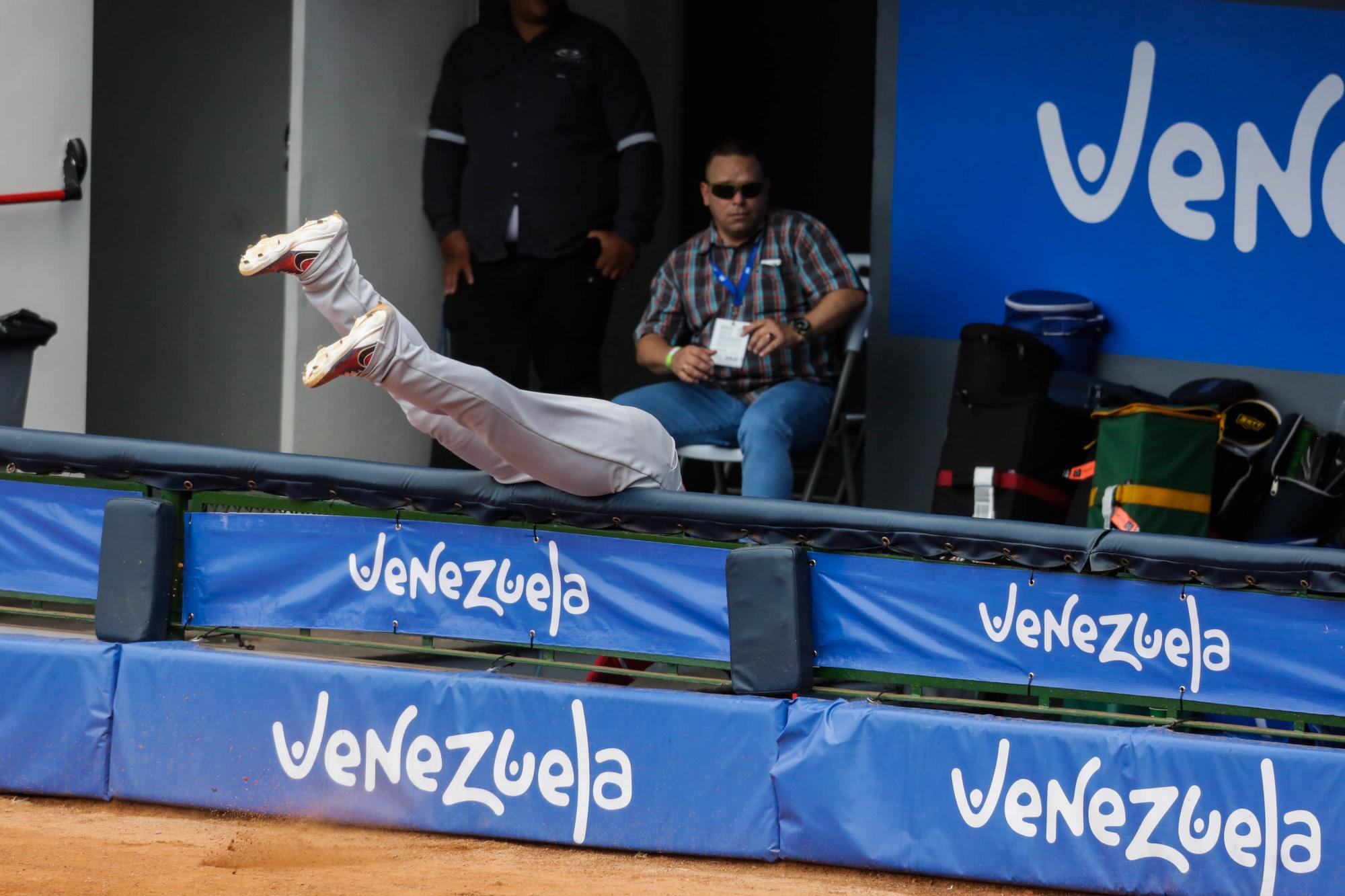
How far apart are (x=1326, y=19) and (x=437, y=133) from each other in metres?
3.32

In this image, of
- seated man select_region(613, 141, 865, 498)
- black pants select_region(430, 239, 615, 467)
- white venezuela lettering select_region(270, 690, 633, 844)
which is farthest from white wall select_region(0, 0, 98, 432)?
white venezuela lettering select_region(270, 690, 633, 844)

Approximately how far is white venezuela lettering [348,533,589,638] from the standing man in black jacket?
222cm

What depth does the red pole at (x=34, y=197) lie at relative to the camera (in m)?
5.47

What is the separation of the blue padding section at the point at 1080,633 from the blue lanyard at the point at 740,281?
2.18 metres

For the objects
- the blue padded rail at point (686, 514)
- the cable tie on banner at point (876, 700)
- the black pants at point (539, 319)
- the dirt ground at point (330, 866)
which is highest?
the black pants at point (539, 319)

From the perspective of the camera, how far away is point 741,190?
5.78 meters

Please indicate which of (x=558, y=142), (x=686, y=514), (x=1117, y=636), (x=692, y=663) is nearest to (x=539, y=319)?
(x=558, y=142)

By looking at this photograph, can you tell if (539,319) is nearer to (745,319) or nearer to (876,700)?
(745,319)

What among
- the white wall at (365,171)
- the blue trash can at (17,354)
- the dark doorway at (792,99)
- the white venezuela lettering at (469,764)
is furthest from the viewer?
the dark doorway at (792,99)

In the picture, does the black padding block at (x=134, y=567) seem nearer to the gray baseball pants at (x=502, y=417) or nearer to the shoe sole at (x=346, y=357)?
the gray baseball pants at (x=502, y=417)

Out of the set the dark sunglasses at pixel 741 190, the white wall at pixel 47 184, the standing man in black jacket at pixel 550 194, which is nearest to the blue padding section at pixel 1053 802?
the dark sunglasses at pixel 741 190

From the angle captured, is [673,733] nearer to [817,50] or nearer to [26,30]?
[26,30]

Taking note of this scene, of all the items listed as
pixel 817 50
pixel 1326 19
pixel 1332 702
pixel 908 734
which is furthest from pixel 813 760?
pixel 817 50

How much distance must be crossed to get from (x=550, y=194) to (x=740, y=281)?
0.86 meters
